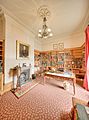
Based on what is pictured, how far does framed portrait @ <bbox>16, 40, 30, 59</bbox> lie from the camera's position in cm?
412

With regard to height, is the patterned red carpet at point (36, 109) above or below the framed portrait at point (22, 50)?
below

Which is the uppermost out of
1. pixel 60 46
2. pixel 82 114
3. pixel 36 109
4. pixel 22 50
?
pixel 60 46

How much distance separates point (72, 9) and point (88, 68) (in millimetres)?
2554

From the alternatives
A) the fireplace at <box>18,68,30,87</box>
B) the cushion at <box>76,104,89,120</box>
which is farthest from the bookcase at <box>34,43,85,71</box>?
the cushion at <box>76,104,89,120</box>

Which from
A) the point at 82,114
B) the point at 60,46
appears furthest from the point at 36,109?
the point at 60,46

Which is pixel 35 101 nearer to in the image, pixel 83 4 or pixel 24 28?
pixel 83 4

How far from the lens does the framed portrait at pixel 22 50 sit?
4.12m

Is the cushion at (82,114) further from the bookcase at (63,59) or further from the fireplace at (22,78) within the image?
the bookcase at (63,59)

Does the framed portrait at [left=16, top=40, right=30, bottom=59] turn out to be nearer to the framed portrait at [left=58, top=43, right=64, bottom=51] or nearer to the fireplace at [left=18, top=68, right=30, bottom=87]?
the fireplace at [left=18, top=68, right=30, bottom=87]

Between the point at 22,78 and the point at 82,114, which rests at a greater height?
the point at 82,114

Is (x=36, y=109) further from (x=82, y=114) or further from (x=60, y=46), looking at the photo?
(x=60, y=46)

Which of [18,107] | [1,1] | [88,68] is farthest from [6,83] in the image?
[88,68]

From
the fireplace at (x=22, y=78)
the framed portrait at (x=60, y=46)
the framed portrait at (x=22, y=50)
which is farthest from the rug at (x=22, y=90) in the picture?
the framed portrait at (x=60, y=46)

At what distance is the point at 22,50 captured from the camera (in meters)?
4.51
